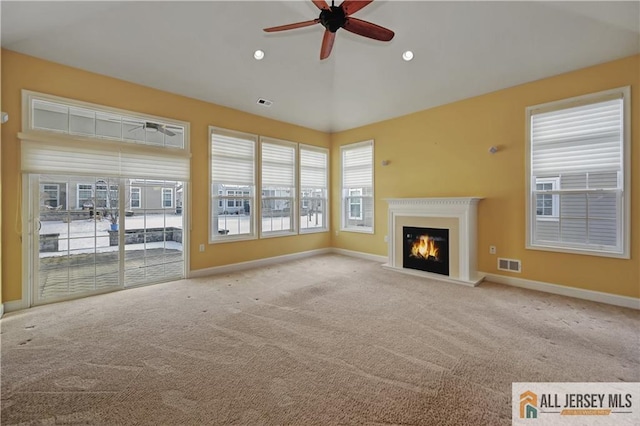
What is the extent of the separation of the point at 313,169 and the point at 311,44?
2.88 meters

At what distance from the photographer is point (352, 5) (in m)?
2.34

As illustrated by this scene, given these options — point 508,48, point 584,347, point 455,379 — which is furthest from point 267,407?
point 508,48

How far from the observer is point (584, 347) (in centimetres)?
243

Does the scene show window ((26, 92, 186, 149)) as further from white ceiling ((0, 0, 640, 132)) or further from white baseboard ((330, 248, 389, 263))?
white baseboard ((330, 248, 389, 263))

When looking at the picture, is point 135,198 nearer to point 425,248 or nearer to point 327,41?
point 327,41

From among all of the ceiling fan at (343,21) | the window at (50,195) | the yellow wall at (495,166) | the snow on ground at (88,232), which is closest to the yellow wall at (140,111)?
the window at (50,195)

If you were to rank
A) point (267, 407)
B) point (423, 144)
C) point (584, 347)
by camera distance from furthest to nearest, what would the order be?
1. point (423, 144)
2. point (584, 347)
3. point (267, 407)

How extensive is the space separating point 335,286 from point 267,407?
251cm

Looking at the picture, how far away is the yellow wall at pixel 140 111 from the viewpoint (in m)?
3.19

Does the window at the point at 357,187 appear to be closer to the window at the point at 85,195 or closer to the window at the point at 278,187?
the window at the point at 278,187

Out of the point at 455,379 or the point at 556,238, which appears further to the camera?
the point at 556,238

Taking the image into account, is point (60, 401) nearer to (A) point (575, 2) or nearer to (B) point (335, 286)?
(B) point (335, 286)

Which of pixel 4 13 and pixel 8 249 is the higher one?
pixel 4 13

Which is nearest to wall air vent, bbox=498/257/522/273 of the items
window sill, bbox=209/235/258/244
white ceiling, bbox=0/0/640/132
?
white ceiling, bbox=0/0/640/132
